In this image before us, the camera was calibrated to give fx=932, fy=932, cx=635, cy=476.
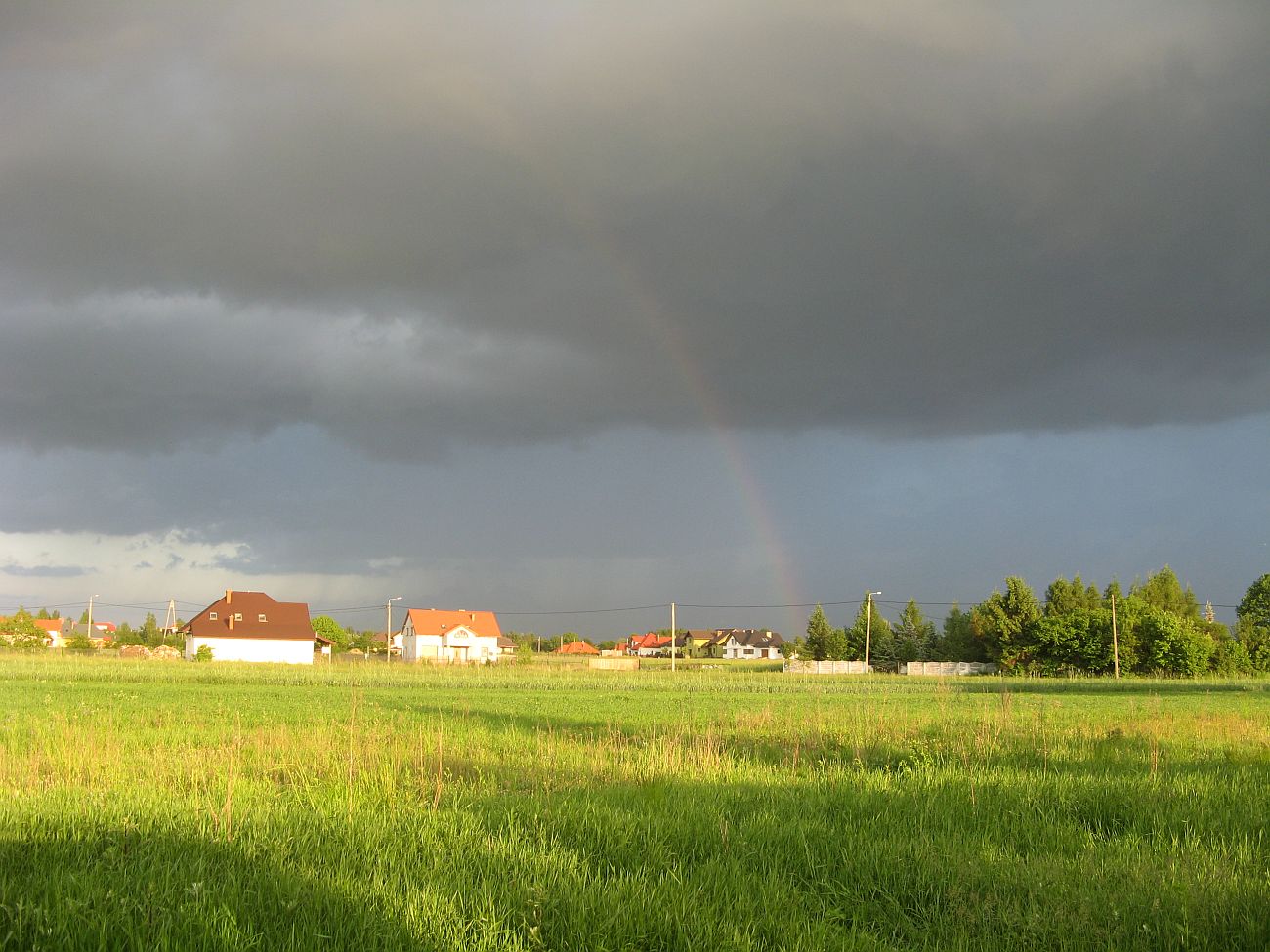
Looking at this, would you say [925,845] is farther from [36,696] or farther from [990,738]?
[36,696]

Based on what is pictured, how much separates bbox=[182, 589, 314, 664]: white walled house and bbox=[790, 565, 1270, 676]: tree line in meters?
67.8

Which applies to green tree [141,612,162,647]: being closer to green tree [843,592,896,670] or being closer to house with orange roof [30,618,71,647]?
house with orange roof [30,618,71,647]

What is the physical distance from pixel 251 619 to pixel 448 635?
122 feet

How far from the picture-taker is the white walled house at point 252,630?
111750mm

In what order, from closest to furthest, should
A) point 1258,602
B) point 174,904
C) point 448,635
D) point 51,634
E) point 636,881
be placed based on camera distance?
point 174,904 → point 636,881 → point 1258,602 → point 448,635 → point 51,634

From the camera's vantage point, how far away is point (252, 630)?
373 ft

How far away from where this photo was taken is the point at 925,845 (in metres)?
7.94

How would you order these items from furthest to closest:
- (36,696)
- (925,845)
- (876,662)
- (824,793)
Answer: (876,662) → (36,696) → (824,793) → (925,845)

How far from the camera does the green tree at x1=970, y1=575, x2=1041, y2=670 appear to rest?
8931 cm

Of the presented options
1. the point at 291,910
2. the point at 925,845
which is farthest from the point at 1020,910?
the point at 291,910

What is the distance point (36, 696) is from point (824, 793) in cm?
3611

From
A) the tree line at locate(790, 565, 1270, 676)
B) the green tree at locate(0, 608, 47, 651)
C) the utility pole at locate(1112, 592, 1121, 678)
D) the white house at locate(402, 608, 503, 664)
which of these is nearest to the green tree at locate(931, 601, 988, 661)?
the tree line at locate(790, 565, 1270, 676)

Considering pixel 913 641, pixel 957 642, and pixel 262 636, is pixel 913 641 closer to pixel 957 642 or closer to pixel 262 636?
pixel 957 642

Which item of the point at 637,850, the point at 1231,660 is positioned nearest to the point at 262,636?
the point at 1231,660
